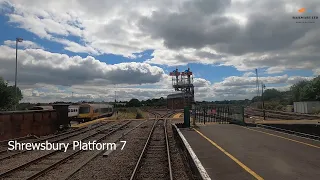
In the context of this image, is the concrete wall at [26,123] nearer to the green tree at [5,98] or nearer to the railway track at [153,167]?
the railway track at [153,167]

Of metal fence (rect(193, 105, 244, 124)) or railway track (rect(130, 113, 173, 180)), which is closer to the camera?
railway track (rect(130, 113, 173, 180))

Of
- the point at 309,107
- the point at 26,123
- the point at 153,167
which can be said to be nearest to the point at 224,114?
the point at 26,123

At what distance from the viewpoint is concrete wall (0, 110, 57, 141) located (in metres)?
20.4

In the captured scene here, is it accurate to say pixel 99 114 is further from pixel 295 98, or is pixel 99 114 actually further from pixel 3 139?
pixel 295 98

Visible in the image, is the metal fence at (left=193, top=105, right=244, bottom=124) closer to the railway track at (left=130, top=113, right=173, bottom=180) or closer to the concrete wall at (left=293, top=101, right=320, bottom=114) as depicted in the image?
the railway track at (left=130, top=113, right=173, bottom=180)

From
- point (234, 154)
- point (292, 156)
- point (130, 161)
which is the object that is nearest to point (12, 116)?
point (130, 161)

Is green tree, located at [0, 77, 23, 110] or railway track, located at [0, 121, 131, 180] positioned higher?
green tree, located at [0, 77, 23, 110]

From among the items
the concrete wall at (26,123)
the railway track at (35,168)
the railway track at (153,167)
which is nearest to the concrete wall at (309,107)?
the concrete wall at (26,123)

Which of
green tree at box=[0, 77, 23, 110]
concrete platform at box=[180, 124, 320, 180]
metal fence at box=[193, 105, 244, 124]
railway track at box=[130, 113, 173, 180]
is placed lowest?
railway track at box=[130, 113, 173, 180]

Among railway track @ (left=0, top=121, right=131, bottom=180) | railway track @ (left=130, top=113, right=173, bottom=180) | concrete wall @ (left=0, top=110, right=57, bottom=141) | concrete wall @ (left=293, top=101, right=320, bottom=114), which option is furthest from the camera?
concrete wall @ (left=293, top=101, right=320, bottom=114)

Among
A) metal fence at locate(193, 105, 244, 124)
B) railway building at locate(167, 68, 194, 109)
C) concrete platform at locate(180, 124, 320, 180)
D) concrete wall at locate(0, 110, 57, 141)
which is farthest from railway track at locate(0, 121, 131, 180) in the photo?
railway building at locate(167, 68, 194, 109)

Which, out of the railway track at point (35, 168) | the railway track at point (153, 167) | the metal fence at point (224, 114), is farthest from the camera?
the metal fence at point (224, 114)

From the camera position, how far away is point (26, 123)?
22.8 meters

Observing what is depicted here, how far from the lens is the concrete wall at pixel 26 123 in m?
20.4
